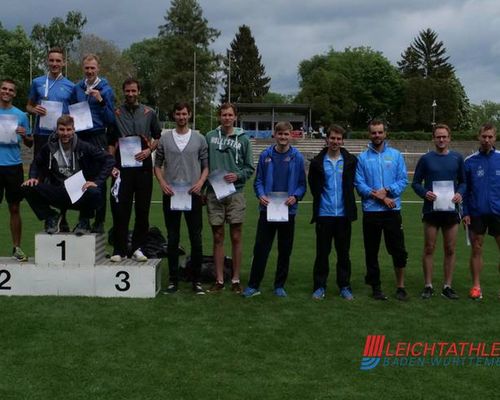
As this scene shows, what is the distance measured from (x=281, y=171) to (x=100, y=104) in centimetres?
208

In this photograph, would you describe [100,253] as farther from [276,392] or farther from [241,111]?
[241,111]

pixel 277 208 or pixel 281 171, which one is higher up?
pixel 281 171

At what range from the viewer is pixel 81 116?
6.42 metres

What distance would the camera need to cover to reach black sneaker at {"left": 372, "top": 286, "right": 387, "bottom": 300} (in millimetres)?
6445

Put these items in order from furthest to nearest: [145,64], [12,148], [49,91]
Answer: [145,64] → [12,148] → [49,91]

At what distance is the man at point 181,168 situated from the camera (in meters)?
6.29

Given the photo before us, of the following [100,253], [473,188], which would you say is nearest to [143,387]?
[100,253]

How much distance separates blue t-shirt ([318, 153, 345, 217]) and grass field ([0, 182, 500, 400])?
3.09 feet

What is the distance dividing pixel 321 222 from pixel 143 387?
307cm

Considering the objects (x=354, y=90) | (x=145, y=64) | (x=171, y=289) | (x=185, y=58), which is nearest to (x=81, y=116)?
(x=171, y=289)

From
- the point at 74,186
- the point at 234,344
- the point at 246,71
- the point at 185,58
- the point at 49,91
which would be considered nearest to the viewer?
the point at 234,344

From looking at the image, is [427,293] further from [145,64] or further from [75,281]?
[145,64]

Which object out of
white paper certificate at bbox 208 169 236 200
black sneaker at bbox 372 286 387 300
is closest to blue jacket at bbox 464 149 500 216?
black sneaker at bbox 372 286 387 300

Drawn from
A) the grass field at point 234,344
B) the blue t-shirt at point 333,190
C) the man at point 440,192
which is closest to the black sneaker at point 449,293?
the man at point 440,192
